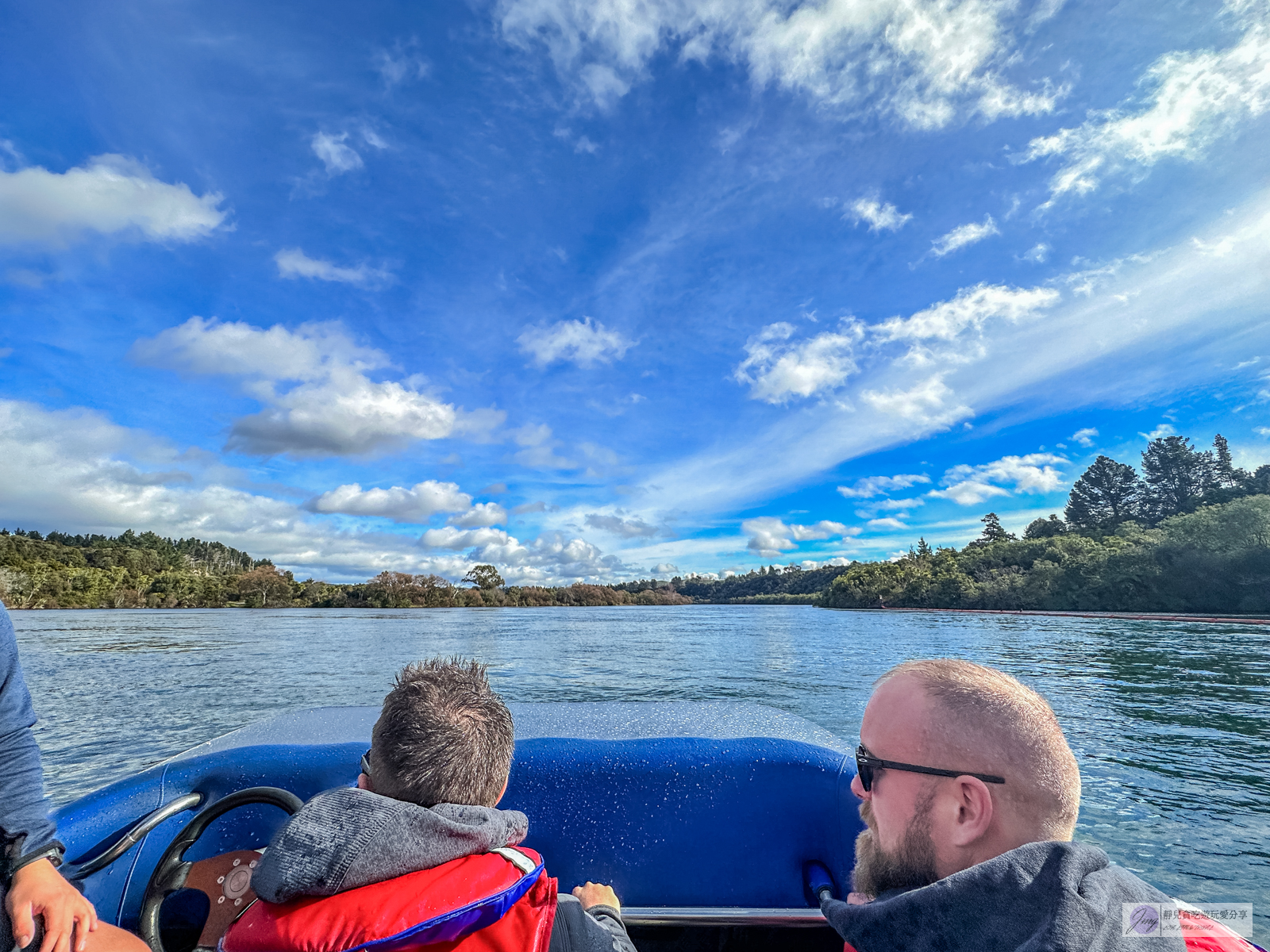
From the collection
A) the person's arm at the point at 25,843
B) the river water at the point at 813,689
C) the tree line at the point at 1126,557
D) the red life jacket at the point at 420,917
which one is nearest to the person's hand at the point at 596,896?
the red life jacket at the point at 420,917

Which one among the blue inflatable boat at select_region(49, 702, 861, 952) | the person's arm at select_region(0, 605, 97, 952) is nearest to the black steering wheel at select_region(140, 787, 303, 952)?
the blue inflatable boat at select_region(49, 702, 861, 952)

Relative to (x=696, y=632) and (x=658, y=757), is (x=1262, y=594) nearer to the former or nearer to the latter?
(x=696, y=632)

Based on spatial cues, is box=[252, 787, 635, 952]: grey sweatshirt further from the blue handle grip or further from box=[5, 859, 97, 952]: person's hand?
the blue handle grip

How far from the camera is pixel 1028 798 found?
1044mm

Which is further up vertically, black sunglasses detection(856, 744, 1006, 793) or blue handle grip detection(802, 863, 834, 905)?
black sunglasses detection(856, 744, 1006, 793)

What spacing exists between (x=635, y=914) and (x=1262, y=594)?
51985 mm

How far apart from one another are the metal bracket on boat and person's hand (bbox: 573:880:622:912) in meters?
0.45

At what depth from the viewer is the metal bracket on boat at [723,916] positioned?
1.88 metres

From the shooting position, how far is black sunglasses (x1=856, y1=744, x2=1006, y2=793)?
1071mm

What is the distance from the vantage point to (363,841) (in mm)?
1005

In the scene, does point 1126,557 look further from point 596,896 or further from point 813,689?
point 596,896

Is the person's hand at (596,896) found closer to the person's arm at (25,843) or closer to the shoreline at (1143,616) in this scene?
the person's arm at (25,843)

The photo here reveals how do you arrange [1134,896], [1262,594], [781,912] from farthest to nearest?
1. [1262,594]
2. [781,912]
3. [1134,896]

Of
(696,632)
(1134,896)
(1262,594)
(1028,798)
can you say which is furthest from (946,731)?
(1262,594)
